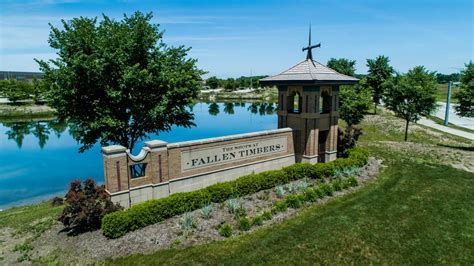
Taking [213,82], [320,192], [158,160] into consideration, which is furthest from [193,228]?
[213,82]

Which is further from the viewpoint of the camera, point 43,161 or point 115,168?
point 43,161

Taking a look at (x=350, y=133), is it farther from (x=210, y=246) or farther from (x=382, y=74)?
(x=382, y=74)

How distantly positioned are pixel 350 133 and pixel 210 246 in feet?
39.6

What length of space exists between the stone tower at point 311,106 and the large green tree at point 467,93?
37.2ft

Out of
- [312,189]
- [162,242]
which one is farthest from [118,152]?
[312,189]

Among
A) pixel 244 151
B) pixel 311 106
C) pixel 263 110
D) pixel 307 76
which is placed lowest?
pixel 263 110

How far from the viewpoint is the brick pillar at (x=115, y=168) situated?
1042 centimetres

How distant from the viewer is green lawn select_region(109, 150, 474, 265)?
27.0 feet

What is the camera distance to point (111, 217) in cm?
956

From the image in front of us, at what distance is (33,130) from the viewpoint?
148 ft

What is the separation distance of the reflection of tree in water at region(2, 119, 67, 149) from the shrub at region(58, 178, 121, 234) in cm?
2843

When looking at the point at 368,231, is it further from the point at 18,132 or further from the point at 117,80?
the point at 18,132

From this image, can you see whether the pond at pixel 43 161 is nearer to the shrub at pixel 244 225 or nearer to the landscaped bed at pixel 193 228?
the landscaped bed at pixel 193 228

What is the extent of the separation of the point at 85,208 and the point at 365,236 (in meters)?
8.50
